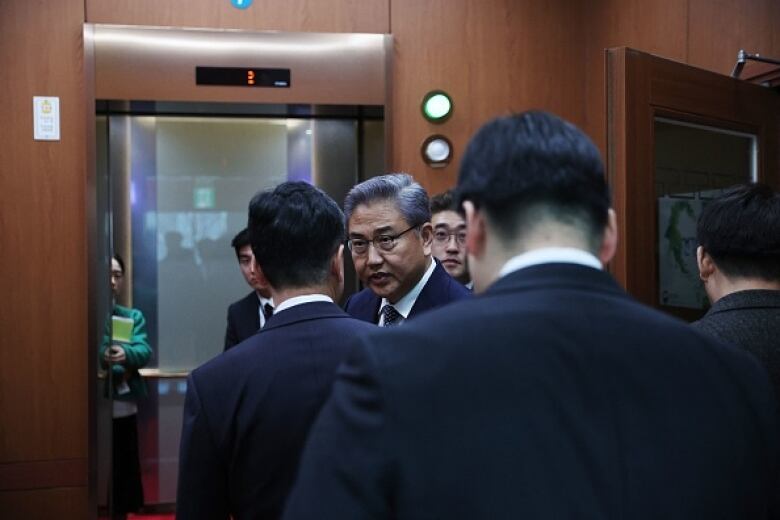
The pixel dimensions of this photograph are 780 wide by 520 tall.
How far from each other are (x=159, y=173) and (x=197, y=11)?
85cm

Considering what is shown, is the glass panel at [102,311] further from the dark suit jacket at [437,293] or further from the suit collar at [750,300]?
the suit collar at [750,300]

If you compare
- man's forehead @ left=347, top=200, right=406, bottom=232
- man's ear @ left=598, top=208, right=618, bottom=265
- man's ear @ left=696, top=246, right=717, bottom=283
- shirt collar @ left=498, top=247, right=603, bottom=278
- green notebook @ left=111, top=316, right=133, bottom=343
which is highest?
man's forehead @ left=347, top=200, right=406, bottom=232

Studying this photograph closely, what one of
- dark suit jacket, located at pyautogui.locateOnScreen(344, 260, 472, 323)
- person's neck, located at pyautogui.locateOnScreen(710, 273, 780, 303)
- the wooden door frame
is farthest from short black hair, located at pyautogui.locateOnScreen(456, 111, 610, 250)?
the wooden door frame

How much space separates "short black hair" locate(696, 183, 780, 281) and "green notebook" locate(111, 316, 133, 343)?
2.91 metres

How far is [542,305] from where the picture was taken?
993 mm

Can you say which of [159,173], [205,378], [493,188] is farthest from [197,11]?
[493,188]

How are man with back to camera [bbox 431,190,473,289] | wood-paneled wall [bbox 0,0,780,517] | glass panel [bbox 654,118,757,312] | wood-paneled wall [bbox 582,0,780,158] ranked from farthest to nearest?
wood-paneled wall [bbox 0,0,780,517], wood-paneled wall [bbox 582,0,780,158], man with back to camera [bbox 431,190,473,289], glass panel [bbox 654,118,757,312]

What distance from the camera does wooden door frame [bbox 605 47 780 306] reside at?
302 cm

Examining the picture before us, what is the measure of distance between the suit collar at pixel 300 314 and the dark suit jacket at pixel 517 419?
0.74 m

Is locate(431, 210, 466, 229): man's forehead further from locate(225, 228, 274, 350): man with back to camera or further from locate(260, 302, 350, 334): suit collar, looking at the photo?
locate(260, 302, 350, 334): suit collar

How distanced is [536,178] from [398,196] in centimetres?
164

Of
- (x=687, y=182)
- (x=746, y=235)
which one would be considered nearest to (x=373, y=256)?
(x=746, y=235)

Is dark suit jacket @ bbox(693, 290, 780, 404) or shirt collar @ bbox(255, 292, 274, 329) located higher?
dark suit jacket @ bbox(693, 290, 780, 404)

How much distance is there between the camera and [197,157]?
4.54 meters
